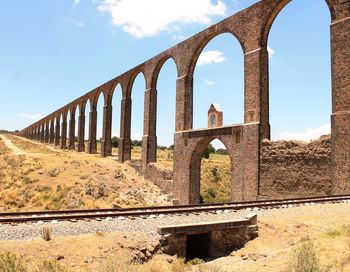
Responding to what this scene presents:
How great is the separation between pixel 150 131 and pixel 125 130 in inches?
224

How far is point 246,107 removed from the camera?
19516 mm

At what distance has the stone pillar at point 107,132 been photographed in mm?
40000

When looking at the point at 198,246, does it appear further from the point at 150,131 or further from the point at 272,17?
the point at 150,131

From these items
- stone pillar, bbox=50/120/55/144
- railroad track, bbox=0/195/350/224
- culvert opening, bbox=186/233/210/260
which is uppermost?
stone pillar, bbox=50/120/55/144

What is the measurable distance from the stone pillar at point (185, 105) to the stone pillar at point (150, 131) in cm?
496

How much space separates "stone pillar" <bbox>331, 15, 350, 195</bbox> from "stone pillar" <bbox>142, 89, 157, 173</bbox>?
55.2ft

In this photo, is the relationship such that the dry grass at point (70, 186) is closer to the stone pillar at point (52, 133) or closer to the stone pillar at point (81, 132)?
the stone pillar at point (81, 132)

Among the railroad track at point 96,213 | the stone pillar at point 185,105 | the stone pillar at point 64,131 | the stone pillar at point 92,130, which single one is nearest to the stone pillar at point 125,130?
the stone pillar at point 185,105

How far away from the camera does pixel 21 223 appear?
874 centimetres

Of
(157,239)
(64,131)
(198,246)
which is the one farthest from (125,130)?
(64,131)

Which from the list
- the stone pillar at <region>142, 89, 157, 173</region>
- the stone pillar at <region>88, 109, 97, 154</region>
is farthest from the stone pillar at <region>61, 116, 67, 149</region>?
the stone pillar at <region>142, 89, 157, 173</region>

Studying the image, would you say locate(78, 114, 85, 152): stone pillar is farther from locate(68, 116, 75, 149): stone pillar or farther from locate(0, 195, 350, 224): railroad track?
locate(0, 195, 350, 224): railroad track

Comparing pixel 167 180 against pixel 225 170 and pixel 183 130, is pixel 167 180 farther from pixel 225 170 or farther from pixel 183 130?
pixel 225 170

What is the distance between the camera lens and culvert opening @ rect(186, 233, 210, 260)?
8.98m
